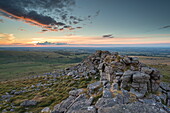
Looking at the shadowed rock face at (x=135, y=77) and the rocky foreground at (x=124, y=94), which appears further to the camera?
the shadowed rock face at (x=135, y=77)

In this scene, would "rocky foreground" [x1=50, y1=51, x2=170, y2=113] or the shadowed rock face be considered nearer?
"rocky foreground" [x1=50, y1=51, x2=170, y2=113]

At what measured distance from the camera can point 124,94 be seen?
1734 cm

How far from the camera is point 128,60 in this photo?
85.4 ft

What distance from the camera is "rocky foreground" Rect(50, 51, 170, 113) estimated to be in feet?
44.9

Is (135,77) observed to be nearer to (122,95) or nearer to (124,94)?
(124,94)

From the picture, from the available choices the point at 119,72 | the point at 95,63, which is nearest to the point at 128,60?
the point at 119,72

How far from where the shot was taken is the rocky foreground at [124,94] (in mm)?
13678

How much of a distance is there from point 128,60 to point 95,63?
18396 mm

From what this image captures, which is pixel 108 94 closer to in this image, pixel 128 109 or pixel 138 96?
pixel 128 109

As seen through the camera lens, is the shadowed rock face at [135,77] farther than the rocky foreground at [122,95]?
Yes

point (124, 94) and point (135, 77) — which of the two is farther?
point (135, 77)

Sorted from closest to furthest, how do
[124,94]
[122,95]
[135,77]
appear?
[122,95]
[124,94]
[135,77]

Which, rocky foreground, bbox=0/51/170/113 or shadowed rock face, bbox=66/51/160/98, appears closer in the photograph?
rocky foreground, bbox=0/51/170/113

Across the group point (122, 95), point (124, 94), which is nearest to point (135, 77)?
point (124, 94)
